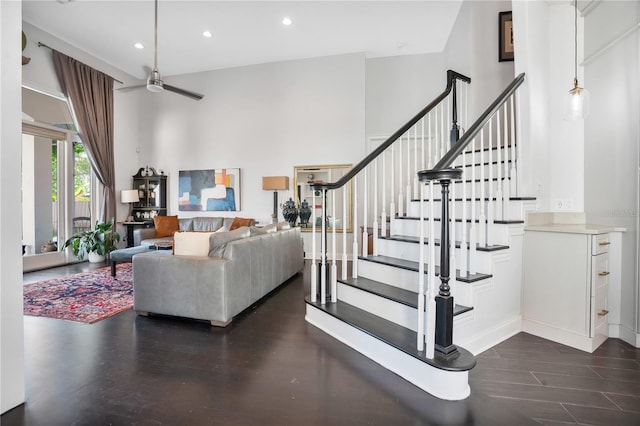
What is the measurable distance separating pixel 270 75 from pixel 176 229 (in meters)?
3.77

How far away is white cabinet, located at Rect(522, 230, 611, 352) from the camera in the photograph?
2.16 meters

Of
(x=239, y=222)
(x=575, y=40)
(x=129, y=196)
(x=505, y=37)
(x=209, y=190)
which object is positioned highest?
(x=505, y=37)

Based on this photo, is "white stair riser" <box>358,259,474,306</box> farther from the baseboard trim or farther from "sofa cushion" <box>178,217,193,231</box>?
"sofa cushion" <box>178,217,193,231</box>

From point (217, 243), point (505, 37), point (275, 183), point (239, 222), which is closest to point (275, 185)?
point (275, 183)

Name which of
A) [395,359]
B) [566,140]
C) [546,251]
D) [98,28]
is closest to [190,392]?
[395,359]

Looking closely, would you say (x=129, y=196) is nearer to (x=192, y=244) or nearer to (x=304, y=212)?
(x=304, y=212)

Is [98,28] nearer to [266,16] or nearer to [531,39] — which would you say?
[266,16]

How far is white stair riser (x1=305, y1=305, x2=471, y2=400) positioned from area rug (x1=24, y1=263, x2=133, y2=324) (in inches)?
90.6

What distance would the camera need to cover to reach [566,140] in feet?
9.20

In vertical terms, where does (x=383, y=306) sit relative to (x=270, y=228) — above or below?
below

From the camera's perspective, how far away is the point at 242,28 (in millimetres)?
5121

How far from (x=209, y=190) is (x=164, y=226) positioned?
1256 millimetres

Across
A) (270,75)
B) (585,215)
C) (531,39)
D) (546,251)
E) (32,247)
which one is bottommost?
(32,247)

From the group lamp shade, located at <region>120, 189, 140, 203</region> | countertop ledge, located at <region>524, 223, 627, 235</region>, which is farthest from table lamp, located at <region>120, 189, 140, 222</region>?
countertop ledge, located at <region>524, 223, 627, 235</region>
